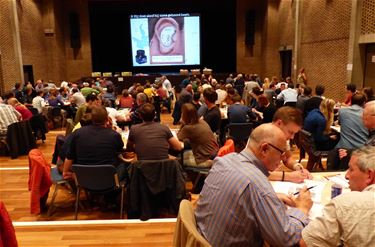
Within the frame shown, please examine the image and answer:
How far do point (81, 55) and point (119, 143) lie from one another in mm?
16781

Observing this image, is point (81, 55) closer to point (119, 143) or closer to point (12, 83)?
point (12, 83)

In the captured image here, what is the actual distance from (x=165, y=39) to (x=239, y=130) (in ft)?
47.2

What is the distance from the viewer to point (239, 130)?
6.36m

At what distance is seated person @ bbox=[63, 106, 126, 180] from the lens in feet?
13.6

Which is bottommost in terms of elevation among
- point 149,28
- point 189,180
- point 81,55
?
point 189,180

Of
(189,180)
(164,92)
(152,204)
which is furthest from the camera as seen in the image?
(164,92)

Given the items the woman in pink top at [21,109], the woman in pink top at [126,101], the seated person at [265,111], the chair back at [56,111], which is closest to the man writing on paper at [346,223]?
the seated person at [265,111]

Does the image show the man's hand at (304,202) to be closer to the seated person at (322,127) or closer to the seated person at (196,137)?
the seated person at (196,137)

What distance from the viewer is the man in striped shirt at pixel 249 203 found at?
74.8 inches

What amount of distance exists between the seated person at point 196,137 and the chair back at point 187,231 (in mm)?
2627

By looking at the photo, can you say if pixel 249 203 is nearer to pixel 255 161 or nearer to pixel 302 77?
pixel 255 161

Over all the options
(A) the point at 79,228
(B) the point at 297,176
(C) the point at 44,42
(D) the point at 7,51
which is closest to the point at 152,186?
(A) the point at 79,228

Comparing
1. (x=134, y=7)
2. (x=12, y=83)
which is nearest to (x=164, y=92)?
(x=12, y=83)

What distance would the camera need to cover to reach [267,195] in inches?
74.8
